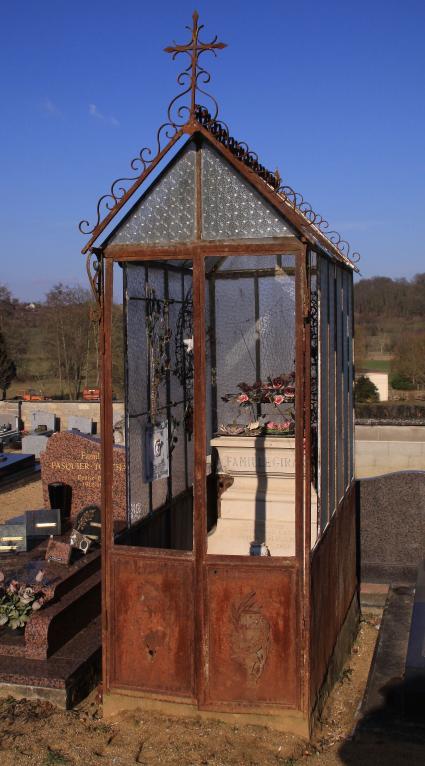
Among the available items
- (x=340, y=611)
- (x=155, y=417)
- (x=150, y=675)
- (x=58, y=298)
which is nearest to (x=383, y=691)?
(x=340, y=611)

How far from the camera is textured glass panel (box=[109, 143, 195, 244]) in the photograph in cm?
502

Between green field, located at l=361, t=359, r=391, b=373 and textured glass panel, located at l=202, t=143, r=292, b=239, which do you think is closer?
→ textured glass panel, located at l=202, t=143, r=292, b=239

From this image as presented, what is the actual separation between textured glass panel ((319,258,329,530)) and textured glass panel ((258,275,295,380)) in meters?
1.44

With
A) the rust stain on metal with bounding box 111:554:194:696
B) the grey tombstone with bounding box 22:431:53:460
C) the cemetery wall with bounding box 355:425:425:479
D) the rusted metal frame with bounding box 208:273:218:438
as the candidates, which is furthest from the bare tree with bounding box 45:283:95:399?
the rust stain on metal with bounding box 111:554:194:696

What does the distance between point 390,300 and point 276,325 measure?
47.7m

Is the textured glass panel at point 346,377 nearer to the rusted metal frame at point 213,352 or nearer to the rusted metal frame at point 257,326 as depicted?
the rusted metal frame at point 257,326

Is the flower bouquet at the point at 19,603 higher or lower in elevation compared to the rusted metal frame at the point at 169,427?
lower

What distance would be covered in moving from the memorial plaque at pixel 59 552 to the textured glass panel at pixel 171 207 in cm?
327

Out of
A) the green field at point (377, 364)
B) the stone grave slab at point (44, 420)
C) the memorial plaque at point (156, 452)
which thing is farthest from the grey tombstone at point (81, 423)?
the green field at point (377, 364)

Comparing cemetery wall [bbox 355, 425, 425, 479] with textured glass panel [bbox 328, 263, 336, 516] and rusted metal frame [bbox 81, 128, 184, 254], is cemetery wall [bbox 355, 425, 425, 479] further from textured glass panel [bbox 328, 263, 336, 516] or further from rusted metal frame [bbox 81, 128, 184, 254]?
rusted metal frame [bbox 81, 128, 184, 254]

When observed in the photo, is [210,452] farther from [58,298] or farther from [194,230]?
[58,298]

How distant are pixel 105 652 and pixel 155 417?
1924 mm

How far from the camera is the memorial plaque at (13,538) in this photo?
309 inches

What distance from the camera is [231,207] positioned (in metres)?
4.96
